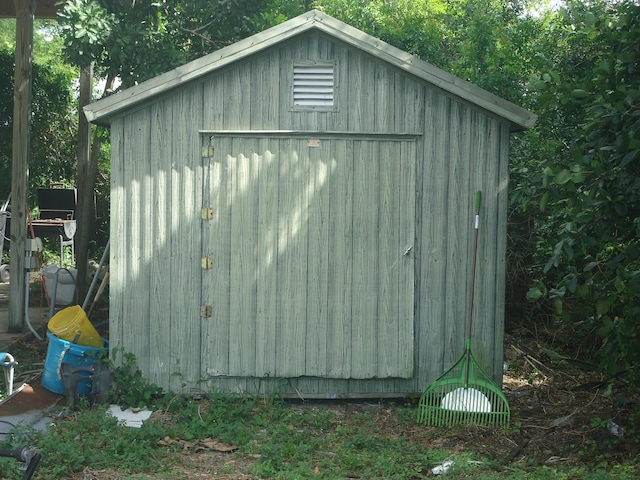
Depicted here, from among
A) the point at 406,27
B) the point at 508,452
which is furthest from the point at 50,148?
the point at 508,452

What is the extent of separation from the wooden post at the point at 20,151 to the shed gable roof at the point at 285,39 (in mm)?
3487

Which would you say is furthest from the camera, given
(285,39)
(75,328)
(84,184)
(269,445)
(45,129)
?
(45,129)

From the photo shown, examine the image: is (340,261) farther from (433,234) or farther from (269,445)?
(269,445)

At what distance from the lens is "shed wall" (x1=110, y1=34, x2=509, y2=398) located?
7336mm

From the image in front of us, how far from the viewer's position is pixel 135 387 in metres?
7.22

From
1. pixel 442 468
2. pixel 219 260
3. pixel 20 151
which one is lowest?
pixel 442 468

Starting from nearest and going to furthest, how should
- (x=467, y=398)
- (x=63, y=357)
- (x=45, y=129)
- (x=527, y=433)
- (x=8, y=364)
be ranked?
(x=527, y=433), (x=8, y=364), (x=467, y=398), (x=63, y=357), (x=45, y=129)

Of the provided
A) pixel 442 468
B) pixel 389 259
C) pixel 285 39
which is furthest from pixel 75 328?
pixel 442 468

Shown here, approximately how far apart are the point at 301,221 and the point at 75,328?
2224 mm

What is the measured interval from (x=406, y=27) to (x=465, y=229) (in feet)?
22.8

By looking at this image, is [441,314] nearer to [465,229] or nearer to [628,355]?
[465,229]

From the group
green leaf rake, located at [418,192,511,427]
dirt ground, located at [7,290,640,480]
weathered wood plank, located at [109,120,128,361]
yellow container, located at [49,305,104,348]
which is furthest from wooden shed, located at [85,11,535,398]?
dirt ground, located at [7,290,640,480]

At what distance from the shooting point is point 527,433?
665 cm

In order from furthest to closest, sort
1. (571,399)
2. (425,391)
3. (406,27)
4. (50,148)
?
(50,148) < (406,27) < (571,399) < (425,391)
